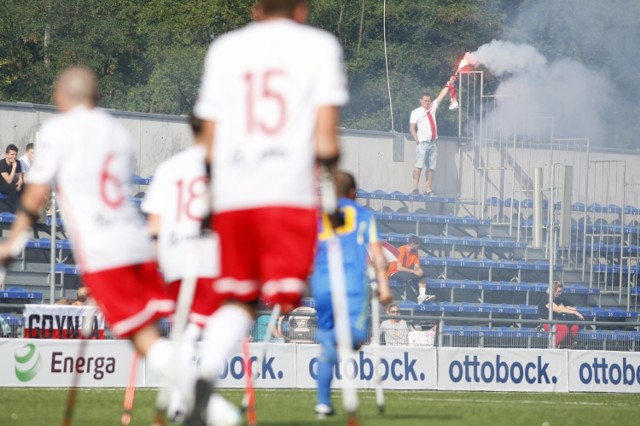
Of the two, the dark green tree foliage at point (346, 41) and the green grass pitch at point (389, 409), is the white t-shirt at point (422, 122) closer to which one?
the green grass pitch at point (389, 409)

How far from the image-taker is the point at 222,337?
6.18m

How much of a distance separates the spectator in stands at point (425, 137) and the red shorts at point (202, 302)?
756 inches

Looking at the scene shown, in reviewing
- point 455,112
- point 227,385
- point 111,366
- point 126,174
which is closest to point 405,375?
point 227,385

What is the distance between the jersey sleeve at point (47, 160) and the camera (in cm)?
759

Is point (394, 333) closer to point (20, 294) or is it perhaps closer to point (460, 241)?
point (20, 294)

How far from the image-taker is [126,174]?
8.00m

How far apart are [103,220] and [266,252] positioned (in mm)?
1935

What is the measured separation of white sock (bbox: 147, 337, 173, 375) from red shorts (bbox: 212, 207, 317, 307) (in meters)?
1.16

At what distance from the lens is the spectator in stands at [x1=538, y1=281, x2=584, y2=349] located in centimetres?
2089

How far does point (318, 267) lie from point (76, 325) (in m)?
6.54

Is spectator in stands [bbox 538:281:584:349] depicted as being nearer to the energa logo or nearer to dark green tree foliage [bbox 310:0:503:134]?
the energa logo

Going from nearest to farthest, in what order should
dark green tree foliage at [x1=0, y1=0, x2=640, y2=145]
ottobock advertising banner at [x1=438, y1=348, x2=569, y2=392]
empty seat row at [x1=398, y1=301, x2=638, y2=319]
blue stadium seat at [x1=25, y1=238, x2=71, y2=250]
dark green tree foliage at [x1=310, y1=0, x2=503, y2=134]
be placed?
ottobock advertising banner at [x1=438, y1=348, x2=569, y2=392] → blue stadium seat at [x1=25, y1=238, x2=71, y2=250] → empty seat row at [x1=398, y1=301, x2=638, y2=319] → dark green tree foliage at [x1=0, y1=0, x2=640, y2=145] → dark green tree foliage at [x1=310, y1=0, x2=503, y2=134]

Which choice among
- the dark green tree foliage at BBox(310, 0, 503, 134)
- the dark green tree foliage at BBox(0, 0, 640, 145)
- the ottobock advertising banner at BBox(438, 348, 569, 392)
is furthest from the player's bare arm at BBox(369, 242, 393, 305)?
the dark green tree foliage at BBox(310, 0, 503, 134)

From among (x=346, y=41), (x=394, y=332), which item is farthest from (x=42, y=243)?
(x=346, y=41)
